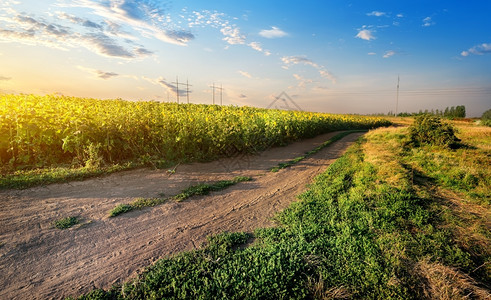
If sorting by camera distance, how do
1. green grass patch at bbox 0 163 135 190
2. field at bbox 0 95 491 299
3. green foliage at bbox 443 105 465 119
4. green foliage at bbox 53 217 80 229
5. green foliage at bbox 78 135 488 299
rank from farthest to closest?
green foliage at bbox 443 105 465 119 → green grass patch at bbox 0 163 135 190 → green foliage at bbox 53 217 80 229 → field at bbox 0 95 491 299 → green foliage at bbox 78 135 488 299

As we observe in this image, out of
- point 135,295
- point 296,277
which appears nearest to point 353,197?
point 296,277

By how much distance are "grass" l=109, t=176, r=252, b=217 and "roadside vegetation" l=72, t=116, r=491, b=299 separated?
197 cm

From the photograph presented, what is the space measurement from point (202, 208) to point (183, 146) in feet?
12.9

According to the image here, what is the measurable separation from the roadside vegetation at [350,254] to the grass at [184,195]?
6.46ft

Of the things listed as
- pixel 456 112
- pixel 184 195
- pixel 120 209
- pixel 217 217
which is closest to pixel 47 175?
pixel 120 209

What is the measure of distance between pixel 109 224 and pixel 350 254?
13.7ft

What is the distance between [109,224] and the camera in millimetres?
4633

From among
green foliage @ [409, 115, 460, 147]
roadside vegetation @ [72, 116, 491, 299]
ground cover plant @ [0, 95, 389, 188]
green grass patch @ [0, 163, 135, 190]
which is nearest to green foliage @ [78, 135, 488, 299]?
roadside vegetation @ [72, 116, 491, 299]

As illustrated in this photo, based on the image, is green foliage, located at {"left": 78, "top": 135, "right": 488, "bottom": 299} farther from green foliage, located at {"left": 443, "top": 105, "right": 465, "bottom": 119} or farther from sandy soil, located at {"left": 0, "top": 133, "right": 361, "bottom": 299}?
green foliage, located at {"left": 443, "top": 105, "right": 465, "bottom": 119}

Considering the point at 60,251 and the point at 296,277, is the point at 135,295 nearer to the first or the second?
the point at 60,251

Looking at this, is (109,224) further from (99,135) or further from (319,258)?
(99,135)

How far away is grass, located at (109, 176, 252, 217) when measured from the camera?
5111 millimetres

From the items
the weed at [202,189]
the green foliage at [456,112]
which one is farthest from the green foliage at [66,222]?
the green foliage at [456,112]

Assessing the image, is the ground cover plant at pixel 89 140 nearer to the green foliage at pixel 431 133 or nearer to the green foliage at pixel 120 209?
the green foliage at pixel 120 209
